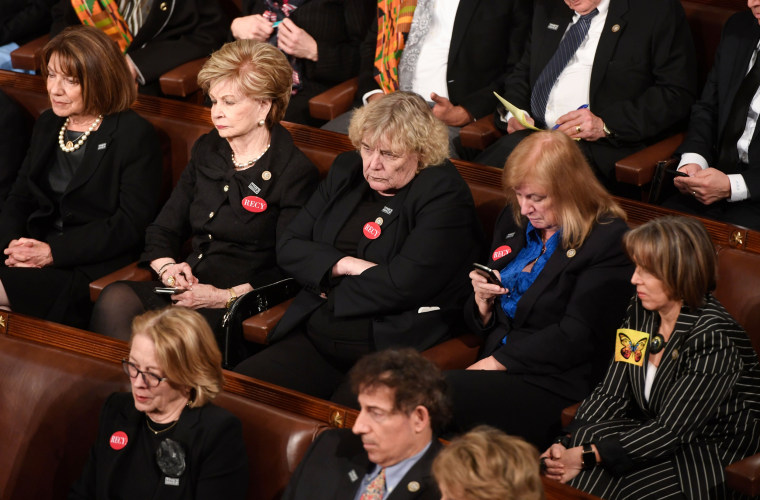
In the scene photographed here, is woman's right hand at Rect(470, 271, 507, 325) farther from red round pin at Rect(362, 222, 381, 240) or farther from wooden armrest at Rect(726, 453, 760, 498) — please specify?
wooden armrest at Rect(726, 453, 760, 498)

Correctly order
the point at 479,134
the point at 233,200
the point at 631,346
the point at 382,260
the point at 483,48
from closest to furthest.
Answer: the point at 631,346 < the point at 382,260 < the point at 233,200 < the point at 479,134 < the point at 483,48

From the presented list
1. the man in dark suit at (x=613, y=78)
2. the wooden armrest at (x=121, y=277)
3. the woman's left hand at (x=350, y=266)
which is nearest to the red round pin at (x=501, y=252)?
the woman's left hand at (x=350, y=266)

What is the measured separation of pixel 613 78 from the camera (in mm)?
3213

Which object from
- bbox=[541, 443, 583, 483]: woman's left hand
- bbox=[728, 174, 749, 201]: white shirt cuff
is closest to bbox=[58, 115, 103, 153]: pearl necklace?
bbox=[541, 443, 583, 483]: woman's left hand

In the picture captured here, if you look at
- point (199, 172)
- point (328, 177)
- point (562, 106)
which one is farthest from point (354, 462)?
point (562, 106)

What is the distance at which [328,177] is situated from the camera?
288 cm

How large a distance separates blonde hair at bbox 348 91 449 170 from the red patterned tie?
3.22 feet

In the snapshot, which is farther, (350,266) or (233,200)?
(233,200)

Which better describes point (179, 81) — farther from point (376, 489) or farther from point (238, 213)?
point (376, 489)

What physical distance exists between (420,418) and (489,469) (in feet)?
0.98

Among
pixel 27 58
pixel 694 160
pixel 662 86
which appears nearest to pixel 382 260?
pixel 694 160

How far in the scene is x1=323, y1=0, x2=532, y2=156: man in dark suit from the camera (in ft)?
11.4

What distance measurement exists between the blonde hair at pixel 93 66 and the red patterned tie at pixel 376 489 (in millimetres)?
1776

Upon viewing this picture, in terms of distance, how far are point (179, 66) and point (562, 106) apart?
4.93 ft
